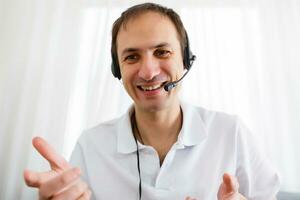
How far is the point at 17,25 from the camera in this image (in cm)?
171

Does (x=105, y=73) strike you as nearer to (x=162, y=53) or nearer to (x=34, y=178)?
(x=162, y=53)

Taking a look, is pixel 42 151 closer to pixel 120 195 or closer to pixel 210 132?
pixel 120 195

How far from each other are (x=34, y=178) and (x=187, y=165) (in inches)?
20.2

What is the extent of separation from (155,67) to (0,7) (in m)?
1.48

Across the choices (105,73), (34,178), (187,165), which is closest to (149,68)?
(187,165)

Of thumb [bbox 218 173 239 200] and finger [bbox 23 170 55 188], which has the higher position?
finger [bbox 23 170 55 188]

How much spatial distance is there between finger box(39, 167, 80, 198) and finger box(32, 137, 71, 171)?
0.21 feet

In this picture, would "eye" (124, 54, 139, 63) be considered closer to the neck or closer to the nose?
the nose

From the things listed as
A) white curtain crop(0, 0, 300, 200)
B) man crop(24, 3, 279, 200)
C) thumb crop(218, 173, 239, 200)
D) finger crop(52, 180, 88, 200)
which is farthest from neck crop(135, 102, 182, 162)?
white curtain crop(0, 0, 300, 200)

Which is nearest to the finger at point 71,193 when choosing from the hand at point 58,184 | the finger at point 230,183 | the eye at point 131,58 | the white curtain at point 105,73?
the hand at point 58,184

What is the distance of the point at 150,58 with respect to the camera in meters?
0.81

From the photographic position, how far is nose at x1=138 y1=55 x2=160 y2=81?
2.62ft

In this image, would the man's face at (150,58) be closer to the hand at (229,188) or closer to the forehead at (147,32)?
the forehead at (147,32)

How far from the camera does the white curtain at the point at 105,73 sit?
1479 millimetres
